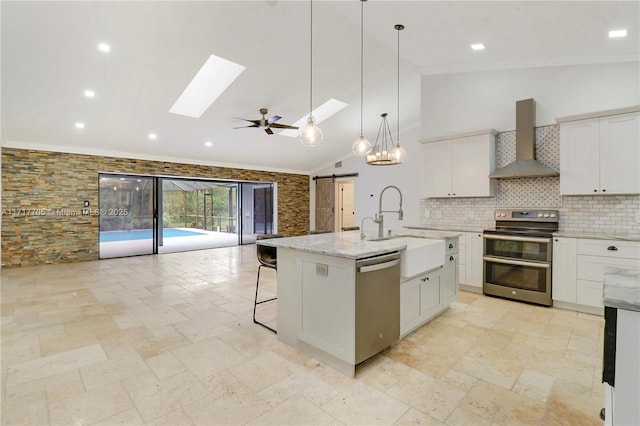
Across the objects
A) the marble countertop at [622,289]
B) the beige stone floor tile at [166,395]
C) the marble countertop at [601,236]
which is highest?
the marble countertop at [601,236]

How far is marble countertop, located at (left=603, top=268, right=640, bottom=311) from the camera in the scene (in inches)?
43.3

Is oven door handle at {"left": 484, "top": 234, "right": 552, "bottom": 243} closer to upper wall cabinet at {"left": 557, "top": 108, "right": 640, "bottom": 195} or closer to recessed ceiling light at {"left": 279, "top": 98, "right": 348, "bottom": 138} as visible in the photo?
upper wall cabinet at {"left": 557, "top": 108, "right": 640, "bottom": 195}

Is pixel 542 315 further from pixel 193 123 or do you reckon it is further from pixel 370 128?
pixel 193 123

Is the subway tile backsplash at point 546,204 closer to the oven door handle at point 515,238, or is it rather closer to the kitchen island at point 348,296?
the oven door handle at point 515,238

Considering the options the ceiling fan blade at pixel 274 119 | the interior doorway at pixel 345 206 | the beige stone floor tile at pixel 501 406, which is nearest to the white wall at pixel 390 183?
the interior doorway at pixel 345 206

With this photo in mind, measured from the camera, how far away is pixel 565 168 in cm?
385

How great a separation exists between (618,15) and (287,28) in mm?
3291

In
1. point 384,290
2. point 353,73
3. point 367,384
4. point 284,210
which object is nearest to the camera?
point 367,384

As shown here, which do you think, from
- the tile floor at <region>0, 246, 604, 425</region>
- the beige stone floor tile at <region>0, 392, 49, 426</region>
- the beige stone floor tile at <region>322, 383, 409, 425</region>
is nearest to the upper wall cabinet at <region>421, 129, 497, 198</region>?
the tile floor at <region>0, 246, 604, 425</region>

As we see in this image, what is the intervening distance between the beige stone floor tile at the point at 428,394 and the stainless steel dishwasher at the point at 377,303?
0.99 ft

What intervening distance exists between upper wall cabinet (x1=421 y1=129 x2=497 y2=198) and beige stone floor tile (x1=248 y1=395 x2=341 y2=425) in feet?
13.0

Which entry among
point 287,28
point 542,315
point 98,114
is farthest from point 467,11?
point 98,114

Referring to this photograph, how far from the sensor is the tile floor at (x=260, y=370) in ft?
6.11

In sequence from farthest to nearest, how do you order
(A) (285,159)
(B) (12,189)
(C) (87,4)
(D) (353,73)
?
(A) (285,159), (B) (12,189), (D) (353,73), (C) (87,4)
